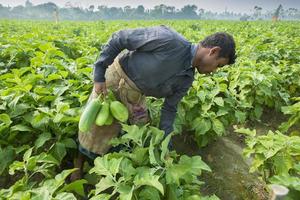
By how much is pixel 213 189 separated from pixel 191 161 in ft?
5.28

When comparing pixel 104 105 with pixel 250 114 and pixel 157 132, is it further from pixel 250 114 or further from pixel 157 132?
pixel 250 114

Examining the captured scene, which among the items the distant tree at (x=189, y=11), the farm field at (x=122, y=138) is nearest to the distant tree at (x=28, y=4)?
the distant tree at (x=189, y=11)

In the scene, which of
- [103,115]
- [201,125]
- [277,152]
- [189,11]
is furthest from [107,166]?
[189,11]

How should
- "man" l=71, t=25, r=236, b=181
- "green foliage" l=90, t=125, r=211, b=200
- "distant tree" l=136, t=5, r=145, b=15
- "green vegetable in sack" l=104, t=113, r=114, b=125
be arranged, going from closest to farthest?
"green foliage" l=90, t=125, r=211, b=200
"man" l=71, t=25, r=236, b=181
"green vegetable in sack" l=104, t=113, r=114, b=125
"distant tree" l=136, t=5, r=145, b=15

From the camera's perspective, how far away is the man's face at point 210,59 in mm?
2662

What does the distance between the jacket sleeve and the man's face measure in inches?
12.5

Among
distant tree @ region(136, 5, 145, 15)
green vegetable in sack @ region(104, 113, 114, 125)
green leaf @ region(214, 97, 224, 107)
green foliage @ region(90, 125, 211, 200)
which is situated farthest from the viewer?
distant tree @ region(136, 5, 145, 15)

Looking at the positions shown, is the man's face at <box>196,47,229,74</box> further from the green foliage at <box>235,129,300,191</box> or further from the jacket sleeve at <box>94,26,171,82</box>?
the green foliage at <box>235,129,300,191</box>

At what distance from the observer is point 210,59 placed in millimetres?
2703

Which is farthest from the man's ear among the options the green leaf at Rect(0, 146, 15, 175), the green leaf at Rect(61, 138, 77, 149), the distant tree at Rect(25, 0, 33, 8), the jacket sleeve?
the distant tree at Rect(25, 0, 33, 8)

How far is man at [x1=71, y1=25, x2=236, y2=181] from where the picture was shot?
274 cm

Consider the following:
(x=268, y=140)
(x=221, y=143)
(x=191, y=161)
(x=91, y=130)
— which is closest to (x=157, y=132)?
(x=191, y=161)

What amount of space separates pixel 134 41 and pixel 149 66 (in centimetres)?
25

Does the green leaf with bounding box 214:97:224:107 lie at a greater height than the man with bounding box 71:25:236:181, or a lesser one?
lesser
